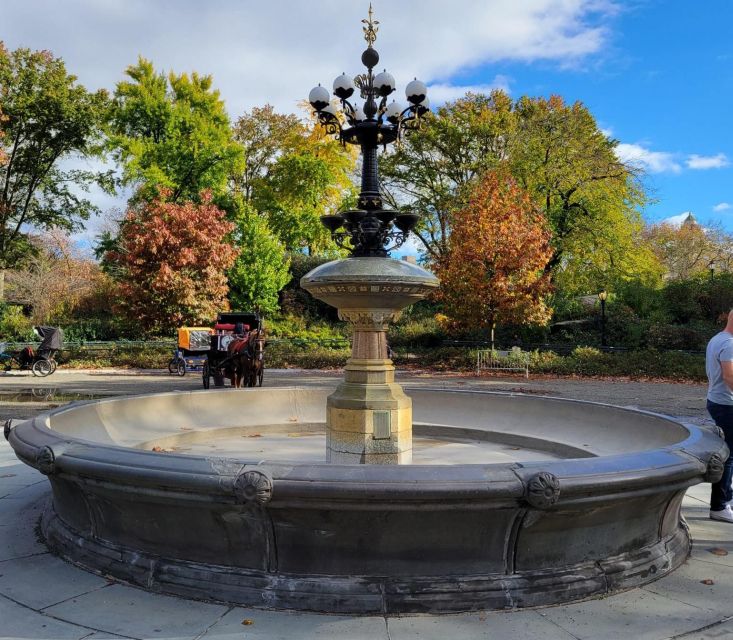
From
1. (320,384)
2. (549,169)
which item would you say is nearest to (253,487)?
(320,384)

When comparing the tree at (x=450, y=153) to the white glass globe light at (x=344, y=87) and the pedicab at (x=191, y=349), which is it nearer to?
the pedicab at (x=191, y=349)

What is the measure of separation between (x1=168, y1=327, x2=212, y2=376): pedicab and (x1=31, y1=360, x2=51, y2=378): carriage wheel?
439 centimetres

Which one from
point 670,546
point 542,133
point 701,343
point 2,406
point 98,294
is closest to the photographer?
point 670,546

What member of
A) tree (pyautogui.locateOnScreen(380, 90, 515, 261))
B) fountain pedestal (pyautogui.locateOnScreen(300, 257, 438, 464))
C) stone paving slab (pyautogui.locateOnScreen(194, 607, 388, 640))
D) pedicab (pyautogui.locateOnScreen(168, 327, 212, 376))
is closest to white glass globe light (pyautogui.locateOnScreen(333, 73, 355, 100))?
fountain pedestal (pyautogui.locateOnScreen(300, 257, 438, 464))

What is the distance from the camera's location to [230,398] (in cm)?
974

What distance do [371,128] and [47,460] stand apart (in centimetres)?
621

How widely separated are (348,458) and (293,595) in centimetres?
256

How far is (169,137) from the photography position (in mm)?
41125

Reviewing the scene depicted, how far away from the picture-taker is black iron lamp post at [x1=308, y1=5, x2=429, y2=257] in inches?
353

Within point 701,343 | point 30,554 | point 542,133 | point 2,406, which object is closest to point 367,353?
point 30,554

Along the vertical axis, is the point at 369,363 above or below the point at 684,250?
below

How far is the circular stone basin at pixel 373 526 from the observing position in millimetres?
3869

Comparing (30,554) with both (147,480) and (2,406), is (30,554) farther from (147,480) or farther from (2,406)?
(2,406)

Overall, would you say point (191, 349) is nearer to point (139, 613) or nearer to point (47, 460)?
point (47, 460)
